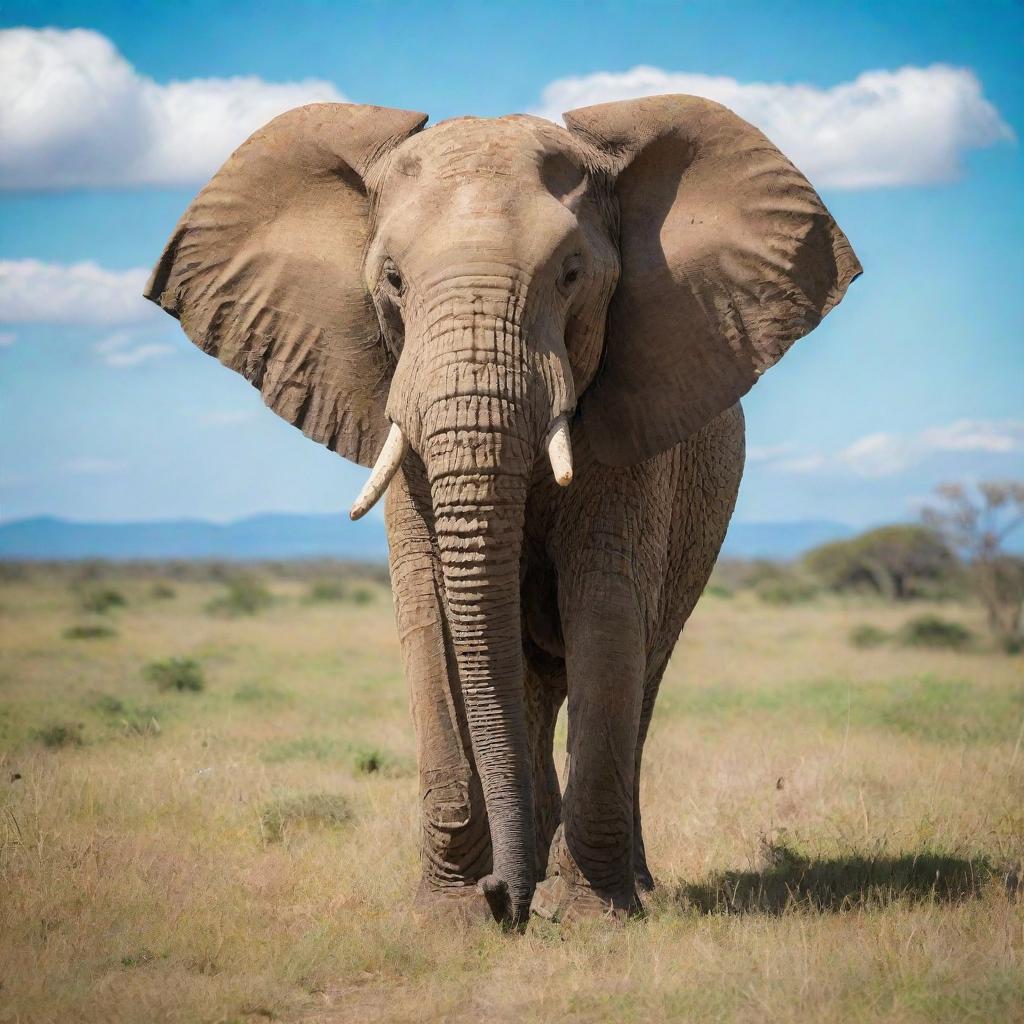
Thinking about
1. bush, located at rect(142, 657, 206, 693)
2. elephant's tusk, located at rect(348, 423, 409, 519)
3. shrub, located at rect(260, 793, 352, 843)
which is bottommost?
shrub, located at rect(260, 793, 352, 843)

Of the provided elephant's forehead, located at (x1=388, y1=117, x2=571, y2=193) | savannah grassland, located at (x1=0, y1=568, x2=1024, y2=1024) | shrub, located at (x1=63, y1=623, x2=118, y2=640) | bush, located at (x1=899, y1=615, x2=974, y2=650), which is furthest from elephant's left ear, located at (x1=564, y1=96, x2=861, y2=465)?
shrub, located at (x1=63, y1=623, x2=118, y2=640)

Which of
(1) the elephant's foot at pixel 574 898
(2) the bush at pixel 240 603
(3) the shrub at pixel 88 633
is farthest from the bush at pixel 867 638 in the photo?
(1) the elephant's foot at pixel 574 898

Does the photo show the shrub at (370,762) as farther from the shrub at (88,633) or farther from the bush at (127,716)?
the shrub at (88,633)

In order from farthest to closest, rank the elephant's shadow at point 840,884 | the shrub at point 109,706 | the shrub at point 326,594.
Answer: the shrub at point 326,594, the shrub at point 109,706, the elephant's shadow at point 840,884

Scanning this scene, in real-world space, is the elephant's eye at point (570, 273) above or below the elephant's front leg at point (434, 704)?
above

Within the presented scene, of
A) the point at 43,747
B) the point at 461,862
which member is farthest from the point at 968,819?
the point at 43,747

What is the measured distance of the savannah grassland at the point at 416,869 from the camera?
5.54 m

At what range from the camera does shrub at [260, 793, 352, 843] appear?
28.7 feet

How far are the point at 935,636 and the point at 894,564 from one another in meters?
19.6

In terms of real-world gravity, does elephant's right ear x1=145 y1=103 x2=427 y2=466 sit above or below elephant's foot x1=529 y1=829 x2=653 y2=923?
above

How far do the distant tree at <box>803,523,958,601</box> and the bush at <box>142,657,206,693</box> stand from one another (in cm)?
2823

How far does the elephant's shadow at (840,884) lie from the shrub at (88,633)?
17944 mm

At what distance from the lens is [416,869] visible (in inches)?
305

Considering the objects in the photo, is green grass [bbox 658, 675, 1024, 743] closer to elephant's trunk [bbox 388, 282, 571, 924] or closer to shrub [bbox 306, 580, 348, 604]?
elephant's trunk [bbox 388, 282, 571, 924]
